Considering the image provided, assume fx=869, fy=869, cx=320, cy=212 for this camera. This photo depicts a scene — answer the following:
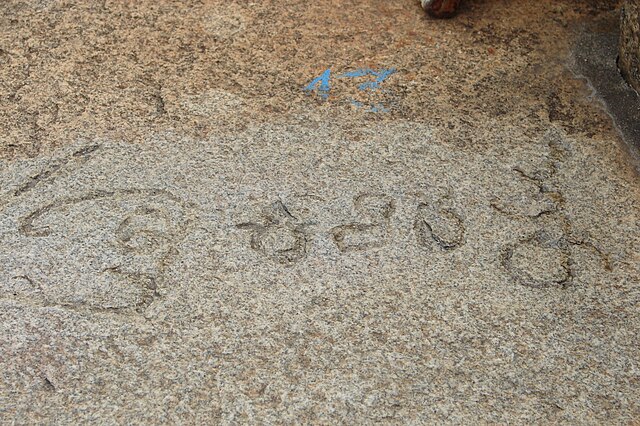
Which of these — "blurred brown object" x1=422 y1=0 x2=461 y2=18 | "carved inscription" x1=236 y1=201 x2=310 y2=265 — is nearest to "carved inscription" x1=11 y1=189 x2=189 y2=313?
"carved inscription" x1=236 y1=201 x2=310 y2=265

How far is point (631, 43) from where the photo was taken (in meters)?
2.17

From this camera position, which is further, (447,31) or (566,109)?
(447,31)

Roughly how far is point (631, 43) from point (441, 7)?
20.5 inches

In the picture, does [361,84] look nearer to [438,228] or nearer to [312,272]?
[438,228]

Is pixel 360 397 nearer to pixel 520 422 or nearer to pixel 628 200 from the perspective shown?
pixel 520 422

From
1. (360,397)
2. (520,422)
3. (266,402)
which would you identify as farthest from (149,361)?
(520,422)

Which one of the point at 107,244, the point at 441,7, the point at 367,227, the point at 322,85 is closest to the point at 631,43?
the point at 441,7

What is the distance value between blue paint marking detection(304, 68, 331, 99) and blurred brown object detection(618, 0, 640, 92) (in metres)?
0.75

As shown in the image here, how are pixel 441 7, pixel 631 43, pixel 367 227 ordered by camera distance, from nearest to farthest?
pixel 367 227
pixel 631 43
pixel 441 7

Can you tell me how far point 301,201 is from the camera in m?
1.85

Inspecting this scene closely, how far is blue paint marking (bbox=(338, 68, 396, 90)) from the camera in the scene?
218cm

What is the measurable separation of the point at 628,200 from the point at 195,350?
990 mm

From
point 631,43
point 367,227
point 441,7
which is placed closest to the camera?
point 367,227

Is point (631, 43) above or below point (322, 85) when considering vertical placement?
above
